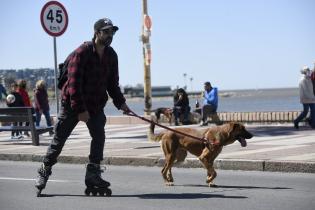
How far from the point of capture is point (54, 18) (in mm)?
13383

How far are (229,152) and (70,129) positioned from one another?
15.7ft

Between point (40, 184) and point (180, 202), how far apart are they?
1.82m

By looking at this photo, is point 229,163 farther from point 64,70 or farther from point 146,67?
point 146,67

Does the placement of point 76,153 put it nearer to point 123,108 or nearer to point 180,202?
point 123,108

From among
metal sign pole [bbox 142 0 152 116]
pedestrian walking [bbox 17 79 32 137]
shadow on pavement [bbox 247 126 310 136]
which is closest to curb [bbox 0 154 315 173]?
shadow on pavement [bbox 247 126 310 136]

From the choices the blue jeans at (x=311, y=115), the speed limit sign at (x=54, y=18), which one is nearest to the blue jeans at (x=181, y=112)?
the blue jeans at (x=311, y=115)

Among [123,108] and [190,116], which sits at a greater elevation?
[123,108]

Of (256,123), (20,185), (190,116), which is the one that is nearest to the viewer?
(20,185)

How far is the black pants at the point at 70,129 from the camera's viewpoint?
7.78 meters

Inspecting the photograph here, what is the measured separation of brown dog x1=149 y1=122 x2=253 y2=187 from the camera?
857cm

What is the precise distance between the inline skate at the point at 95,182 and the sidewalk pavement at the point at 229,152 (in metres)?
3.27

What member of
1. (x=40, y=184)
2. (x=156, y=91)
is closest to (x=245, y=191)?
(x=40, y=184)

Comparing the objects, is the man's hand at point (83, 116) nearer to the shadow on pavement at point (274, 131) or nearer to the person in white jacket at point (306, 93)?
the shadow on pavement at point (274, 131)

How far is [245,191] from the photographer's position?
8.16 m
